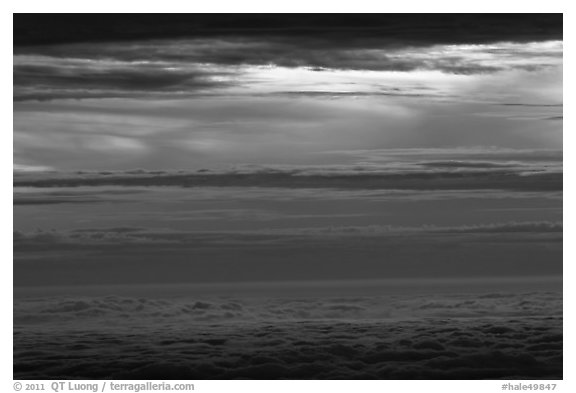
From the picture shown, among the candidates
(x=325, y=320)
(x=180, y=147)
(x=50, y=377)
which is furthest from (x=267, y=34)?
(x=50, y=377)

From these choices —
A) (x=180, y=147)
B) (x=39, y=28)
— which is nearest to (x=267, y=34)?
(x=180, y=147)

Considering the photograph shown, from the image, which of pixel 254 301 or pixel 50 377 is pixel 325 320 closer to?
pixel 254 301

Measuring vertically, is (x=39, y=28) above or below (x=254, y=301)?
above

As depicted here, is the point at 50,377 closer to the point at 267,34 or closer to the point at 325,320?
the point at 325,320

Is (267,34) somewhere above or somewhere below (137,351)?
above

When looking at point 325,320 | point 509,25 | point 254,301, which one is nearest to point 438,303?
point 325,320

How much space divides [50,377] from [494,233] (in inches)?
140

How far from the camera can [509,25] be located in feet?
26.8

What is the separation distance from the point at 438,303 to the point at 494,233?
27.5 inches

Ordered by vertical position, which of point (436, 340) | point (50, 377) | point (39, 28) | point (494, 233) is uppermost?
point (39, 28)

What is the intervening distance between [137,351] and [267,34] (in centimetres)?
264

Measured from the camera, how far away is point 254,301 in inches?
319

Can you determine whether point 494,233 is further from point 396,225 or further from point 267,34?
point 267,34

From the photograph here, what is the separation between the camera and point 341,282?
812 cm
